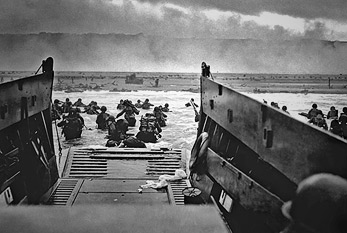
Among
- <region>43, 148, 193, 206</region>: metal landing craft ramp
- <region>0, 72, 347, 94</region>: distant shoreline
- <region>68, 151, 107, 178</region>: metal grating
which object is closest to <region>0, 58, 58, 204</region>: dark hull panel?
<region>43, 148, 193, 206</region>: metal landing craft ramp

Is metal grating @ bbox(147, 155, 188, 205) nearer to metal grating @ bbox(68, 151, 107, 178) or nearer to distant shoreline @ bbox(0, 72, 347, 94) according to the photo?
metal grating @ bbox(68, 151, 107, 178)

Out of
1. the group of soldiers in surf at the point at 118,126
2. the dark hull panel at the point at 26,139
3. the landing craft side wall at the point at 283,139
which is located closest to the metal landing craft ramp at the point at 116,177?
the dark hull panel at the point at 26,139

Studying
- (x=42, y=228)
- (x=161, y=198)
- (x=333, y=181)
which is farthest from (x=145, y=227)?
(x=161, y=198)

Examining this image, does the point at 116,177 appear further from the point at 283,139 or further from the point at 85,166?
the point at 283,139

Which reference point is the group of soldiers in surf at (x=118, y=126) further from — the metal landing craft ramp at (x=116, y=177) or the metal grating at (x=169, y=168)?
the metal grating at (x=169, y=168)

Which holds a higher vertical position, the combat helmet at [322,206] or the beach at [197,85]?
the combat helmet at [322,206]

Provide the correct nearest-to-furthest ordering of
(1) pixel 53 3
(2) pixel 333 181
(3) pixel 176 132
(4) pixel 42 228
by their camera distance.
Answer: (2) pixel 333 181, (4) pixel 42 228, (3) pixel 176 132, (1) pixel 53 3

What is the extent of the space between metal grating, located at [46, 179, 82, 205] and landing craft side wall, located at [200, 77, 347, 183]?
148 cm

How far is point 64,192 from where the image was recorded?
12.5 feet

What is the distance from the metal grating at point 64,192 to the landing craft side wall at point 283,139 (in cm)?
148

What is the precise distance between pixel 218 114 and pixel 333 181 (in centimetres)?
219

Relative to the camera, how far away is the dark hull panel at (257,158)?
62.4 inches

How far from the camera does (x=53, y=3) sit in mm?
14555

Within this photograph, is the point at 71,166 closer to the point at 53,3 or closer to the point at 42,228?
the point at 42,228
